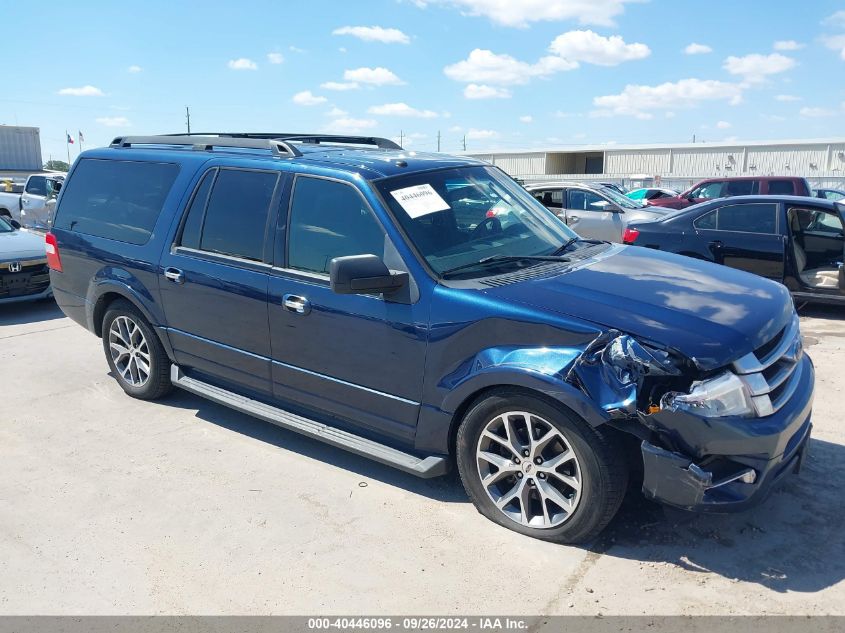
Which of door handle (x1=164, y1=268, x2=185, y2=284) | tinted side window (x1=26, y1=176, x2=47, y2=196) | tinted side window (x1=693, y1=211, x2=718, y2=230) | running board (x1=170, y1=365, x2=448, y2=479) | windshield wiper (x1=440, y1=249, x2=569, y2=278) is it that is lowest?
running board (x1=170, y1=365, x2=448, y2=479)

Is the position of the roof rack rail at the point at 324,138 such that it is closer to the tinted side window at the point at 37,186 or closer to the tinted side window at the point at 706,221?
the tinted side window at the point at 706,221

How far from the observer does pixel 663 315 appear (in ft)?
10.3

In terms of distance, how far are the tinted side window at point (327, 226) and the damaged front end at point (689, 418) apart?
141 cm

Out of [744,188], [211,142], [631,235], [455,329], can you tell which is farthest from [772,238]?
[744,188]

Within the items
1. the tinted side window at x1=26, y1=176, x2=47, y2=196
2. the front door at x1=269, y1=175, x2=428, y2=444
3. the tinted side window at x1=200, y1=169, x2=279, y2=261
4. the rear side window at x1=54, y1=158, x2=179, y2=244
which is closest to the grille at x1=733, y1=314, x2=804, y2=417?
the front door at x1=269, y1=175, x2=428, y2=444

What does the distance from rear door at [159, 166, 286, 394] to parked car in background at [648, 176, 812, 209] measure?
44.4 ft

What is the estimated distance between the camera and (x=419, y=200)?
→ 393 centimetres

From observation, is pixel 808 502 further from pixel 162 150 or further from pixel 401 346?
pixel 162 150

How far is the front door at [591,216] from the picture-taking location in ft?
41.7

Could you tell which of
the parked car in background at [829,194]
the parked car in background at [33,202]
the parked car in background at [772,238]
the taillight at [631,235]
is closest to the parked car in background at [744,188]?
the parked car in background at [829,194]

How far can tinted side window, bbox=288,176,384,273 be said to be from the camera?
12.6 ft

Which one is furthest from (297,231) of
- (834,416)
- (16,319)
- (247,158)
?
(16,319)

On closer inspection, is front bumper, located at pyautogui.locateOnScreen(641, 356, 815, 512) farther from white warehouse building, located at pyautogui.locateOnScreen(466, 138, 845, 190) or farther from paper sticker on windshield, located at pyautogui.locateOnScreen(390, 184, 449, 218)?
white warehouse building, located at pyautogui.locateOnScreen(466, 138, 845, 190)

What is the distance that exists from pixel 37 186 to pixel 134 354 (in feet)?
49.8
